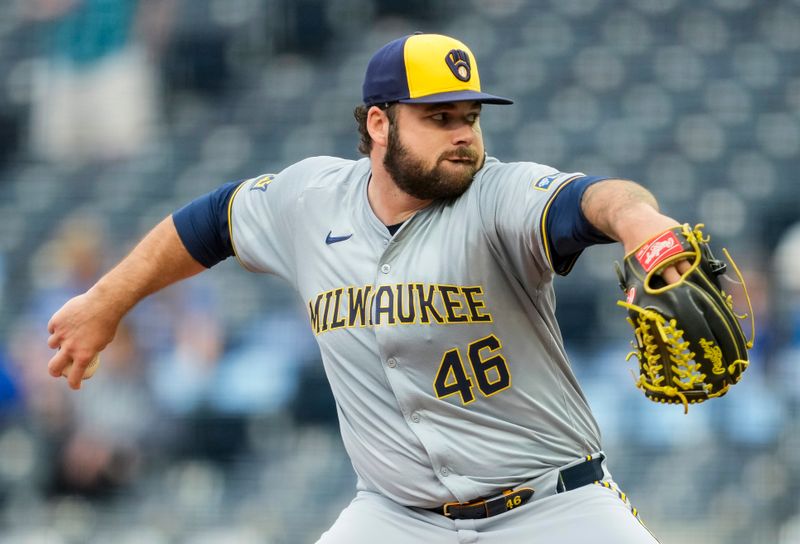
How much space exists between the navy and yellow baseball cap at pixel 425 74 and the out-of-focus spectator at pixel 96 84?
18.3 ft

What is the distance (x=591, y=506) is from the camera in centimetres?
284

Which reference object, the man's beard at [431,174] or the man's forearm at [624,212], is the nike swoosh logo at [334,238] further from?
the man's forearm at [624,212]

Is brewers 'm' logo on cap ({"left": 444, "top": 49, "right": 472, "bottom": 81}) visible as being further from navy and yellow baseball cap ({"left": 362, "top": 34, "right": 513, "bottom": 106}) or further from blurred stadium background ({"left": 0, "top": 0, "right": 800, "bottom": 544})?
blurred stadium background ({"left": 0, "top": 0, "right": 800, "bottom": 544})

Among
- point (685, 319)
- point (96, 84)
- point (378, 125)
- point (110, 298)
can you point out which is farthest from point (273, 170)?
point (685, 319)

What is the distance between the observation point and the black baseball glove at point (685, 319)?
7.29 feet

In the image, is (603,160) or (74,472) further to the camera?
(603,160)

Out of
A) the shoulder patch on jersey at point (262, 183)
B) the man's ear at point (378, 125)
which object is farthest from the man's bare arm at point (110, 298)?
the man's ear at point (378, 125)

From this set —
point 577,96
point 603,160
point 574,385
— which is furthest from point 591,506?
point 577,96

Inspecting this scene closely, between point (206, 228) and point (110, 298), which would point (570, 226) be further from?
point (110, 298)

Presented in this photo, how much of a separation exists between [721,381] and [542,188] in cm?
58

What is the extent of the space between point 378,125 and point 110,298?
87cm

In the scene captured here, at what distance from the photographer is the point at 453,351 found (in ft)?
9.40

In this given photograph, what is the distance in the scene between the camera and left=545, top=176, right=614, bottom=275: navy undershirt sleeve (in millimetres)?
2453

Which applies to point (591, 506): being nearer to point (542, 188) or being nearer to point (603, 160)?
point (542, 188)
